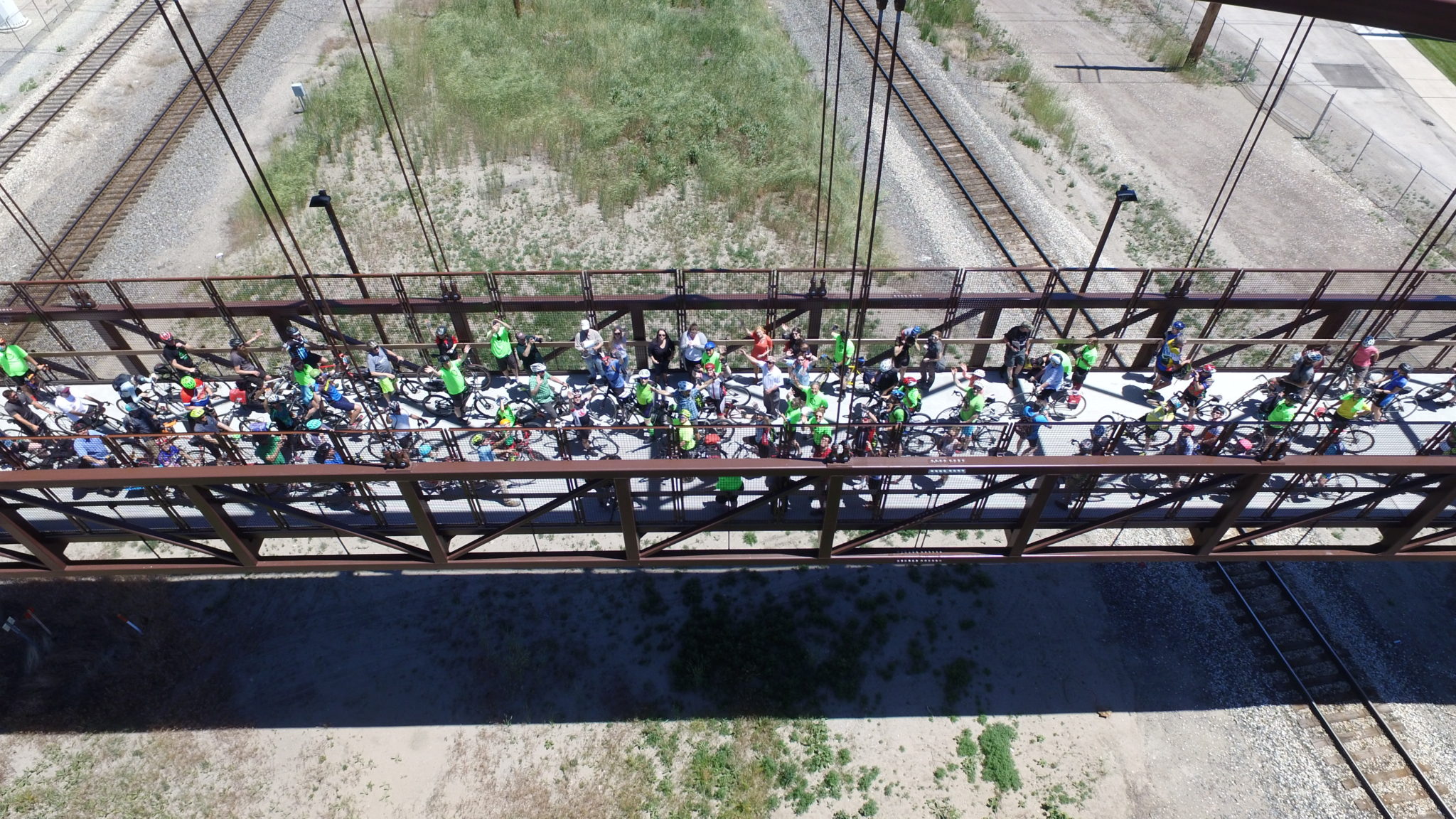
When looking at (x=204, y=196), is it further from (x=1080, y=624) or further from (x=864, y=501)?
(x=1080, y=624)

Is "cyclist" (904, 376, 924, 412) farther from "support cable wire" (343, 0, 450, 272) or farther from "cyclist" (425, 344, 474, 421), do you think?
"support cable wire" (343, 0, 450, 272)

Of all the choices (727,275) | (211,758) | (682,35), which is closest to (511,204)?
(727,275)

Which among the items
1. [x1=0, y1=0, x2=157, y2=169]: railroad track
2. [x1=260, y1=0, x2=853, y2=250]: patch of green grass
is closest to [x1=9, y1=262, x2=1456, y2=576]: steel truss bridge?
[x1=260, y1=0, x2=853, y2=250]: patch of green grass

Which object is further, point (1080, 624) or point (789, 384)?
point (1080, 624)

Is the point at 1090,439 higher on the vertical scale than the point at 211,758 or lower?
higher

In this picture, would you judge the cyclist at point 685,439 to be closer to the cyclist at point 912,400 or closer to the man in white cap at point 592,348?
the man in white cap at point 592,348
